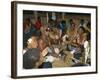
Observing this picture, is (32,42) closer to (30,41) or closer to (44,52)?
(30,41)

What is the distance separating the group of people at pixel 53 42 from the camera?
6.67 ft

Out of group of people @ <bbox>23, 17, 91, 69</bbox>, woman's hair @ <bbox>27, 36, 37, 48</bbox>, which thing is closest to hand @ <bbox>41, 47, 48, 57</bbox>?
group of people @ <bbox>23, 17, 91, 69</bbox>

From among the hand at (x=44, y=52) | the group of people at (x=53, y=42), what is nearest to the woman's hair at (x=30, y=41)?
the group of people at (x=53, y=42)

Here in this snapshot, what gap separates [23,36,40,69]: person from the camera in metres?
2.01

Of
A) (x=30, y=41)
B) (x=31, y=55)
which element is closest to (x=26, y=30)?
(x=30, y=41)

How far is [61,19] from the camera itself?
216 centimetres

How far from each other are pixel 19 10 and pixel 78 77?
776 mm

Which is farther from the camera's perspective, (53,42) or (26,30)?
(53,42)

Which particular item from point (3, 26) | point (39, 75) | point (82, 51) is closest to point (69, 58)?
point (82, 51)

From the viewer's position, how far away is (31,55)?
2.04 m

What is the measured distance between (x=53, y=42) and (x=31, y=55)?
22 centimetres

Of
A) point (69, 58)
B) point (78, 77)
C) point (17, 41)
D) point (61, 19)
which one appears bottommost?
point (78, 77)

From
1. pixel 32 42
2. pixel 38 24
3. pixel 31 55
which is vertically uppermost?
pixel 38 24

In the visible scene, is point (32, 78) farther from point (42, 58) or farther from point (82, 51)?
point (82, 51)
